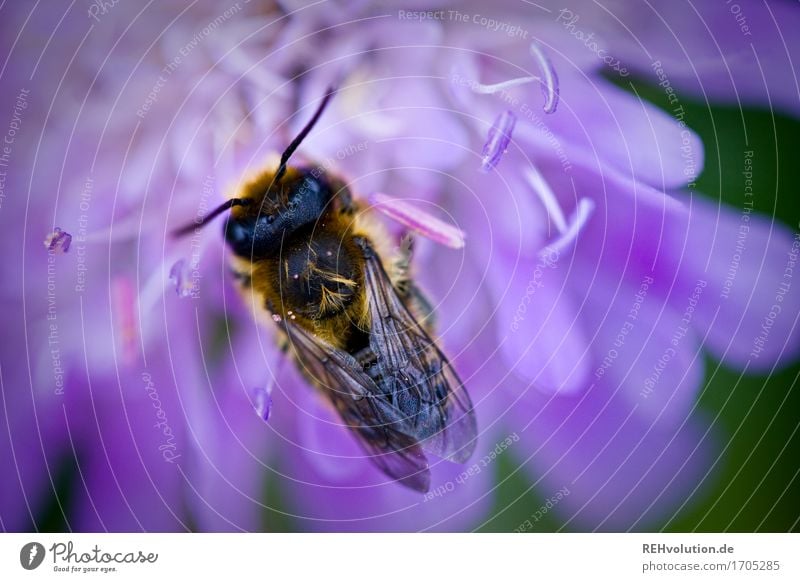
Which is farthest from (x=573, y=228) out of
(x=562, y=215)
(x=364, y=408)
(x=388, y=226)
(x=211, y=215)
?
(x=211, y=215)

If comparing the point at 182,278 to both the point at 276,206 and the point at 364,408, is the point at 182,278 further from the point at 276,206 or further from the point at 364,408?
the point at 364,408

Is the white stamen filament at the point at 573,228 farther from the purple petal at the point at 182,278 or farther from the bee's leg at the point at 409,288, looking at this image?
the purple petal at the point at 182,278

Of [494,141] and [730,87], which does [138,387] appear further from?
[730,87]

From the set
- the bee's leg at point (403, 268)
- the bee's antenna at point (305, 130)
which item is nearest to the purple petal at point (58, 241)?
the bee's antenna at point (305, 130)
